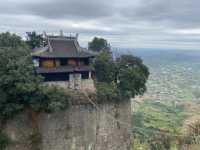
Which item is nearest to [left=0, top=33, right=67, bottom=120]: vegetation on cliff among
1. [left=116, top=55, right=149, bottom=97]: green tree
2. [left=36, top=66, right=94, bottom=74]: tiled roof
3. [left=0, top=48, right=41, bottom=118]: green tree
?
[left=0, top=48, right=41, bottom=118]: green tree

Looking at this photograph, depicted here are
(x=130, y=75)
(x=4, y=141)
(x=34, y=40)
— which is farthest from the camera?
(x=34, y=40)

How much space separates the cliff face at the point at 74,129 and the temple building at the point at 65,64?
146 centimetres

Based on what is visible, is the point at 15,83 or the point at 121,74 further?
the point at 121,74

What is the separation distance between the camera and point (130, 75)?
18.2 m

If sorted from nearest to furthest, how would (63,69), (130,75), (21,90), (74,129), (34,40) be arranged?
(21,90), (74,129), (63,69), (130,75), (34,40)

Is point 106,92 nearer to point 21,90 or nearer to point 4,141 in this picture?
point 21,90

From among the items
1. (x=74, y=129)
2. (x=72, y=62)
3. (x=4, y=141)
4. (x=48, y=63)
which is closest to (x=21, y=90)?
(x=4, y=141)

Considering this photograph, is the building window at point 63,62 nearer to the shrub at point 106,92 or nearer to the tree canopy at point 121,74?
the tree canopy at point 121,74

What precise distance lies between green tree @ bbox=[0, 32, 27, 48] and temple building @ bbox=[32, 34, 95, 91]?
139 cm

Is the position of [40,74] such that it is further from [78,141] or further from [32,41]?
[32,41]

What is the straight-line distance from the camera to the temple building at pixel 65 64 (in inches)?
666

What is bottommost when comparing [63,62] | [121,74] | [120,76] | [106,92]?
[106,92]

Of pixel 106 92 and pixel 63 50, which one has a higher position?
pixel 63 50

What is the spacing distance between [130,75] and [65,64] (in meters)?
3.50
